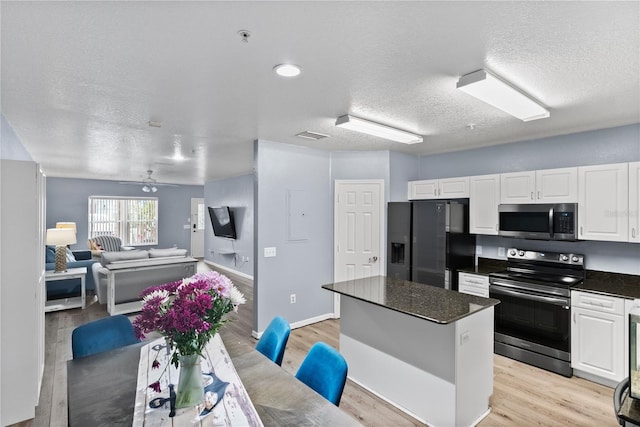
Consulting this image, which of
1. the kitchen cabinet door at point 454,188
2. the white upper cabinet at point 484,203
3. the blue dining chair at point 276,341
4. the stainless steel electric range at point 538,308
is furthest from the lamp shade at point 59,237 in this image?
the stainless steel electric range at point 538,308

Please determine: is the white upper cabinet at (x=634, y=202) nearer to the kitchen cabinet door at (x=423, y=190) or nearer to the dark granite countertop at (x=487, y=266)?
the dark granite countertop at (x=487, y=266)

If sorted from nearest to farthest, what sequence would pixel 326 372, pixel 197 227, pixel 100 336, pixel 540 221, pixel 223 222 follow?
pixel 326 372 → pixel 100 336 → pixel 540 221 → pixel 223 222 → pixel 197 227

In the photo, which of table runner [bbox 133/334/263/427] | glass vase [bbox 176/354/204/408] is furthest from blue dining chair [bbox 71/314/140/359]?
glass vase [bbox 176/354/204/408]

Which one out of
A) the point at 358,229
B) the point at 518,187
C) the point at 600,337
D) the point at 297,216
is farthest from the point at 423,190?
the point at 600,337

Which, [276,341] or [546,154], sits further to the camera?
[546,154]

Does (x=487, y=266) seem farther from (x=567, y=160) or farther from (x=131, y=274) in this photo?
(x=131, y=274)

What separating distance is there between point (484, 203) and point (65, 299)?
6693mm

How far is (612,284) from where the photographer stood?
332 cm

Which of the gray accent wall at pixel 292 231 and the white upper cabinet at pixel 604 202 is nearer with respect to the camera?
the white upper cabinet at pixel 604 202

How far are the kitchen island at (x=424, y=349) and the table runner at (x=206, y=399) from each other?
1.20 m

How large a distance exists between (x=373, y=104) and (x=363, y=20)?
1278 mm

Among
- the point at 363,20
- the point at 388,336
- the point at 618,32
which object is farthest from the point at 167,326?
the point at 618,32

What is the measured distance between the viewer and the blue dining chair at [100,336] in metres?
2.15

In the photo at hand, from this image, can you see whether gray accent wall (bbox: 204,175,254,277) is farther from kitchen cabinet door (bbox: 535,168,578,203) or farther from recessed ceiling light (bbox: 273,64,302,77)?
kitchen cabinet door (bbox: 535,168,578,203)
